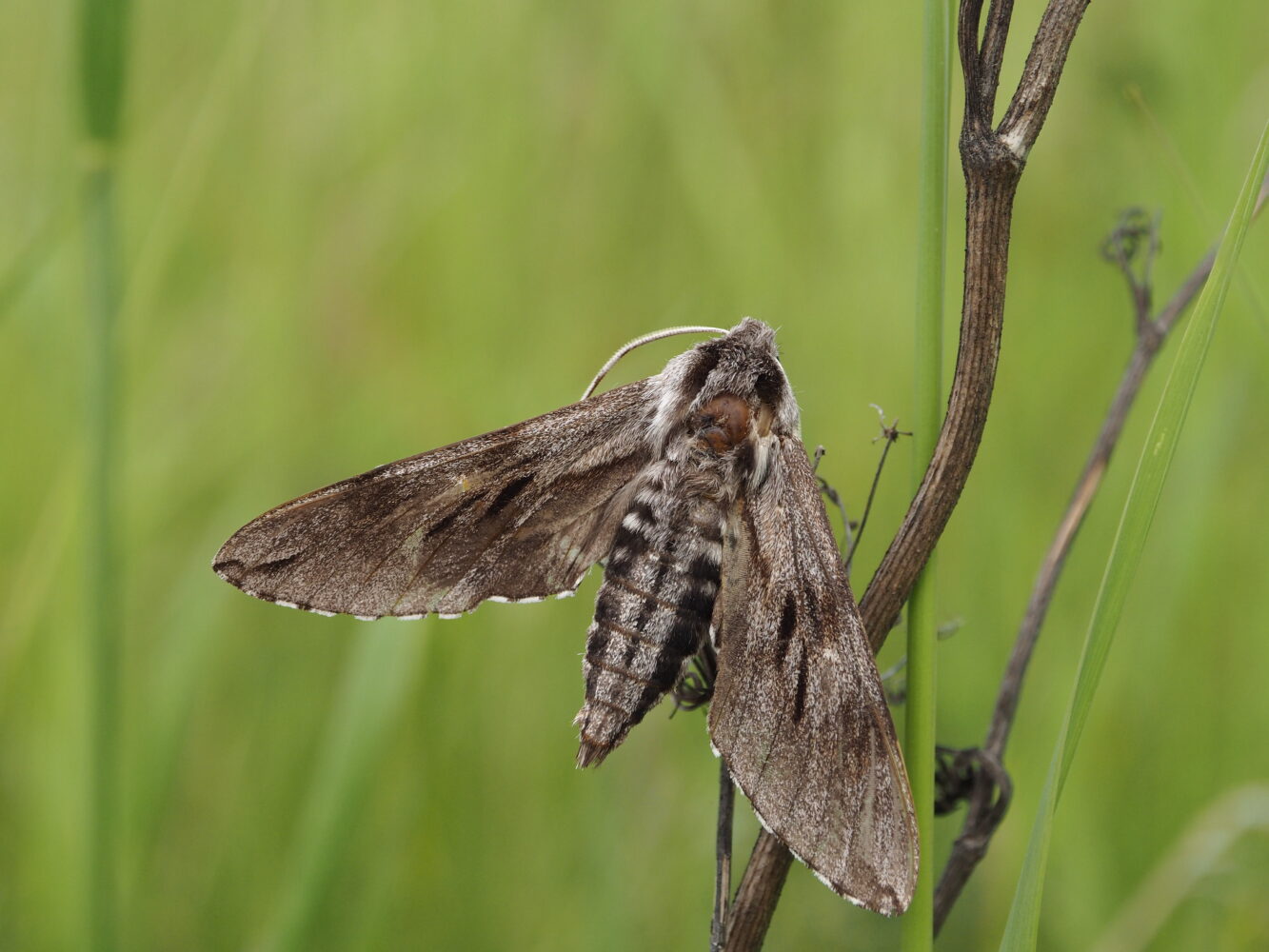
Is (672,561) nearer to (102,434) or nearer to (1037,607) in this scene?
(1037,607)

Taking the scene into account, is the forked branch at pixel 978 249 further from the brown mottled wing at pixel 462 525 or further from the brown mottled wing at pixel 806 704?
the brown mottled wing at pixel 462 525

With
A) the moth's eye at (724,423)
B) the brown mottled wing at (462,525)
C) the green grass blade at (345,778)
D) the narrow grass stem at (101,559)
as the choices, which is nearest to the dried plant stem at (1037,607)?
the moth's eye at (724,423)

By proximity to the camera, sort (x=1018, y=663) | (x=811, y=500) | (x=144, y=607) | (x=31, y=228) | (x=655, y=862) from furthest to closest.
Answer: (x=31, y=228), (x=144, y=607), (x=655, y=862), (x=811, y=500), (x=1018, y=663)

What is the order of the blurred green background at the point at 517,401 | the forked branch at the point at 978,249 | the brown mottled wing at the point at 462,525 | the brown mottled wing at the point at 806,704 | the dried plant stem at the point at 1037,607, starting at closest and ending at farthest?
the forked branch at the point at 978,249, the brown mottled wing at the point at 806,704, the dried plant stem at the point at 1037,607, the brown mottled wing at the point at 462,525, the blurred green background at the point at 517,401

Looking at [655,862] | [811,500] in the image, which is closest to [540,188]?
[655,862]

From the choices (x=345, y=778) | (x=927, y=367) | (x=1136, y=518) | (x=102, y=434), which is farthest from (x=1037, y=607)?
(x=102, y=434)

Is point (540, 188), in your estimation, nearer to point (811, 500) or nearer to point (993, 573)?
point (993, 573)

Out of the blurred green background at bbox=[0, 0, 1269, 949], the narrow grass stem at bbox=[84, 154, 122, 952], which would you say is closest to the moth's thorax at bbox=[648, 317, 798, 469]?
the blurred green background at bbox=[0, 0, 1269, 949]
